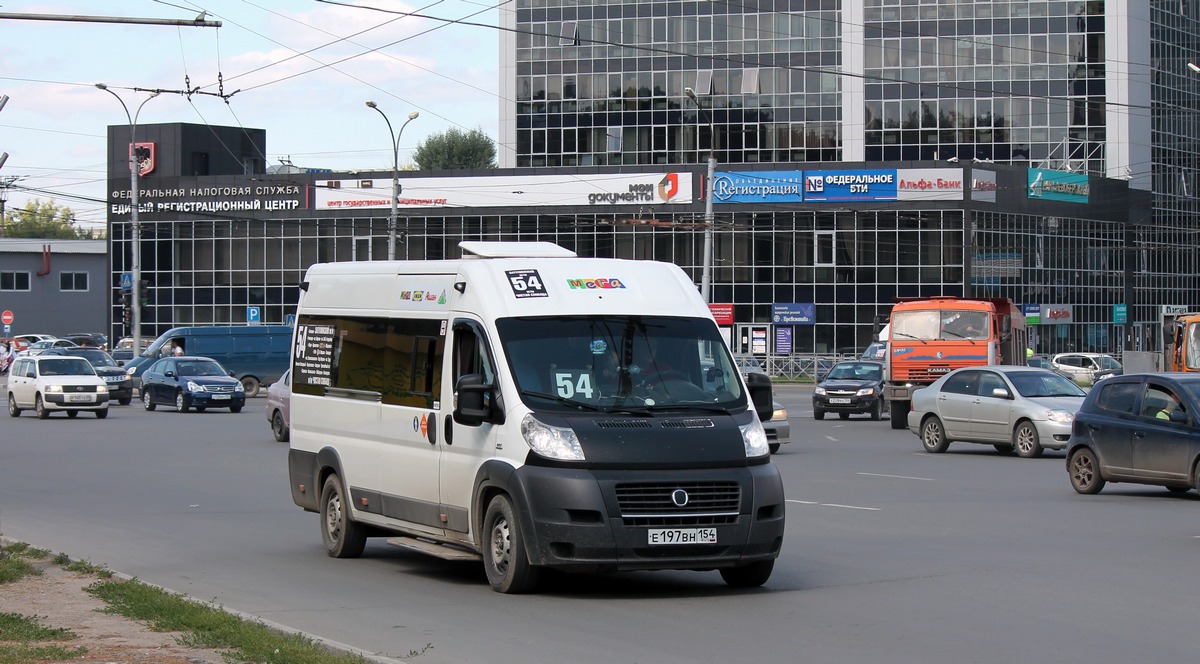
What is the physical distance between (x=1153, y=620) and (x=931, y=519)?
6.35m

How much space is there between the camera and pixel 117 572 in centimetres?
1141

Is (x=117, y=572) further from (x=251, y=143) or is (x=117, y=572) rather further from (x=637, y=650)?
(x=251, y=143)

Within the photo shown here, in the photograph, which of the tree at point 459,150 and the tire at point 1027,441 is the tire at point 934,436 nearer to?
the tire at point 1027,441

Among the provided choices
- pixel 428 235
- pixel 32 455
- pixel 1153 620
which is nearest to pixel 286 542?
pixel 1153 620

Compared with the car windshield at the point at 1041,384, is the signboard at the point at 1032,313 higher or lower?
higher

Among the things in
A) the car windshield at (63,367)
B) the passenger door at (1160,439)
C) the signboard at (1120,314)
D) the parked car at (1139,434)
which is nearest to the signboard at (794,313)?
the signboard at (1120,314)

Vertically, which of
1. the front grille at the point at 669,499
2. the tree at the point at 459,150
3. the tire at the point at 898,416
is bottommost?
the tire at the point at 898,416

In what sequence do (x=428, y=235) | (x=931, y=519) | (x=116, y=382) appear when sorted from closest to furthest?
(x=931, y=519)
(x=116, y=382)
(x=428, y=235)

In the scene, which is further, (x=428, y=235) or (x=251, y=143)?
(x=251, y=143)

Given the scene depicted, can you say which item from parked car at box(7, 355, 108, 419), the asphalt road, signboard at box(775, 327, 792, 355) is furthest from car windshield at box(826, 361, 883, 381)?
signboard at box(775, 327, 792, 355)

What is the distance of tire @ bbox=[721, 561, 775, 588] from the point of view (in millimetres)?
10602

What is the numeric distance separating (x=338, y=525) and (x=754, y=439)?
13.7ft

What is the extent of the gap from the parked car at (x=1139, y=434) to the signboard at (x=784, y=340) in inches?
2206

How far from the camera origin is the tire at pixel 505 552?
10.2 m
